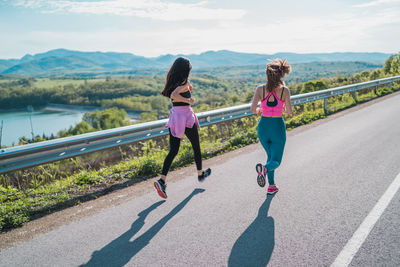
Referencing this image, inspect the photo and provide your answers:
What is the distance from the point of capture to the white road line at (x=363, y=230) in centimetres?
263

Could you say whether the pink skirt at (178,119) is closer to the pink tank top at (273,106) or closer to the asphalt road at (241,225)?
the asphalt road at (241,225)

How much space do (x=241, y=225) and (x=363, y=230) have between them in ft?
4.22

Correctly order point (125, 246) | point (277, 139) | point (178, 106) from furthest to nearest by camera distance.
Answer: point (178, 106) < point (277, 139) < point (125, 246)

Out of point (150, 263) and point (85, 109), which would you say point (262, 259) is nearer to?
point (150, 263)

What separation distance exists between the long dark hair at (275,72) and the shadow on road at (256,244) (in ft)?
5.82

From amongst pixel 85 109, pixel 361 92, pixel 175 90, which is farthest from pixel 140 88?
pixel 175 90

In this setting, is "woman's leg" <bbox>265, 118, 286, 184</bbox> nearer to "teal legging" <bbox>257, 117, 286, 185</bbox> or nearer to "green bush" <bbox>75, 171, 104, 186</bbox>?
"teal legging" <bbox>257, 117, 286, 185</bbox>

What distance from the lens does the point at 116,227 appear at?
3502mm

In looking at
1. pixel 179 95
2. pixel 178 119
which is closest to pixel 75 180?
pixel 178 119

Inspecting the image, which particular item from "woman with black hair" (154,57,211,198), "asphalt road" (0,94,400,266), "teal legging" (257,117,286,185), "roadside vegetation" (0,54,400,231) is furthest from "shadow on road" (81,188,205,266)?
"teal legging" (257,117,286,185)

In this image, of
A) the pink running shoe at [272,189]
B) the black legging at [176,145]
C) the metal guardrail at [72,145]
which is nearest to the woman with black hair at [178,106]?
the black legging at [176,145]

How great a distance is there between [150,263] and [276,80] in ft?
9.20

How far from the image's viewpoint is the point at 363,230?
3.09 m

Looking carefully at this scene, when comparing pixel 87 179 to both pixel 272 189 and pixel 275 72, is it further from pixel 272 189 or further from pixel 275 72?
pixel 275 72
